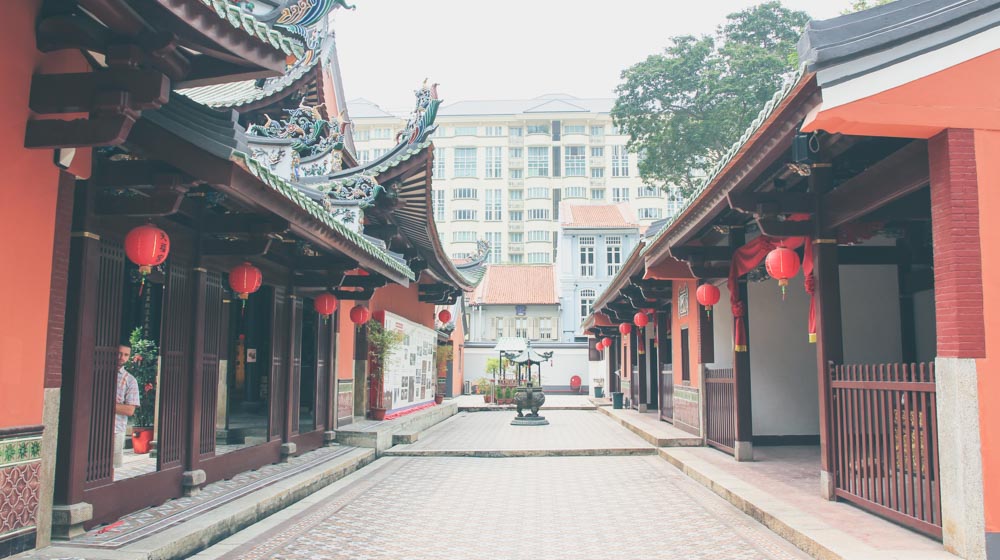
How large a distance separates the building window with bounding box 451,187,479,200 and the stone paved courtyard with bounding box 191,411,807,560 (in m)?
47.5

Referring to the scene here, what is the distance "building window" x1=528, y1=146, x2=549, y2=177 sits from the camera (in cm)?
5791

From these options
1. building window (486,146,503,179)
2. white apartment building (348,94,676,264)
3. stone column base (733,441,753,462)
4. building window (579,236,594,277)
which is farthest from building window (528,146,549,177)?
stone column base (733,441,753,462)

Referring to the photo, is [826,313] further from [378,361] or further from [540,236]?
[540,236]

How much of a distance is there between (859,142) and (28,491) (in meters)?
6.22

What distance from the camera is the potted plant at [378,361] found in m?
14.2

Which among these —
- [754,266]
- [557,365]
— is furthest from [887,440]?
[557,365]

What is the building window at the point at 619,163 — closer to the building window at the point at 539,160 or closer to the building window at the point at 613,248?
the building window at the point at 539,160

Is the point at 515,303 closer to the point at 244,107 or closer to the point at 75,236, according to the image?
the point at 244,107

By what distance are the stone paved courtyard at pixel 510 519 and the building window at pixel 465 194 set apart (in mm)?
47509

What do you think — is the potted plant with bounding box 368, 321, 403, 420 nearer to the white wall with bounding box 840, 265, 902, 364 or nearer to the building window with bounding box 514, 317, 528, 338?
the white wall with bounding box 840, 265, 902, 364

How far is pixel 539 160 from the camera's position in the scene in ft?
190

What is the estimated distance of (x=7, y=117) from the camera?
4.19m

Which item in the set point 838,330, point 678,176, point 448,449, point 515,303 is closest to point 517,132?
point 515,303

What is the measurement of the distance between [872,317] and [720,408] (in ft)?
7.54
